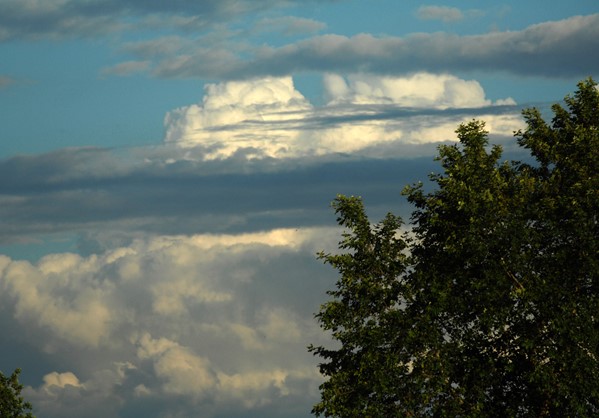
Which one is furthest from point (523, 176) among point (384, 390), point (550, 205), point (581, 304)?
point (384, 390)

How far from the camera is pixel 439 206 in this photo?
46.4 meters

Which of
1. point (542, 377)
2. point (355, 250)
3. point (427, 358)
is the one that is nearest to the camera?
point (542, 377)

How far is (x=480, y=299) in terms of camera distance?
43.7 metres

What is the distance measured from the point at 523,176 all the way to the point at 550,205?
3.63m

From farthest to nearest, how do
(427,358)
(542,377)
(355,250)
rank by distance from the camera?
(355,250)
(427,358)
(542,377)

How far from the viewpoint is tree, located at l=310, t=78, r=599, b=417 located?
4325cm

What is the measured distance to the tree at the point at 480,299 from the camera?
43.2 metres

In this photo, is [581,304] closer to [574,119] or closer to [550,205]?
[550,205]

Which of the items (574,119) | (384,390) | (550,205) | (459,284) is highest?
(574,119)

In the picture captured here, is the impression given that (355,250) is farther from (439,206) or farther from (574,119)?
(574,119)

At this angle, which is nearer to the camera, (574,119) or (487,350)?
(487,350)

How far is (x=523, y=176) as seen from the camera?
1898 inches

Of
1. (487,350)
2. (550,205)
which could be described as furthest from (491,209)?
(487,350)

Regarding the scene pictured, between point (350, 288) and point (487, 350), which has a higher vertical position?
point (350, 288)
